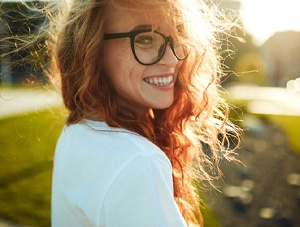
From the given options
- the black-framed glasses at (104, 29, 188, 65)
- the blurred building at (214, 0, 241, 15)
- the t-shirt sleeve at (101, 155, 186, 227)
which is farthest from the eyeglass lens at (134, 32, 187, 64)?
the blurred building at (214, 0, 241, 15)

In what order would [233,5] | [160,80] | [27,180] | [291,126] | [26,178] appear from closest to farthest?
[160,80] → [233,5] → [27,180] → [26,178] → [291,126]

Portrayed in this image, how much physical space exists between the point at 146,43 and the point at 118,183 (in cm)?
77

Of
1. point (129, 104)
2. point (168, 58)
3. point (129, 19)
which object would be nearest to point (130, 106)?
point (129, 104)

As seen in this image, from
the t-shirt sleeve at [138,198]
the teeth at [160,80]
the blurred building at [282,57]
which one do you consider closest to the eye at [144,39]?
the teeth at [160,80]

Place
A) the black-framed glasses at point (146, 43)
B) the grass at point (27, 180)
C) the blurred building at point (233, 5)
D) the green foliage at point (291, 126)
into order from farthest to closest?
the green foliage at point (291, 126)
the grass at point (27, 180)
the blurred building at point (233, 5)
the black-framed glasses at point (146, 43)

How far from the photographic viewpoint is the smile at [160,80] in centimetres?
192

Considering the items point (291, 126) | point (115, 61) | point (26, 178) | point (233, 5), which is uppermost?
point (233, 5)

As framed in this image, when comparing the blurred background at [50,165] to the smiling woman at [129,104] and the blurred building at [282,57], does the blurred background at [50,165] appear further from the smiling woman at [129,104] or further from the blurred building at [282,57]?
the blurred building at [282,57]

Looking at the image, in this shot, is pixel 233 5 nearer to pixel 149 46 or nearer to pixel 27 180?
pixel 149 46

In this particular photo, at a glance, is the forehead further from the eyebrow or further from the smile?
the smile

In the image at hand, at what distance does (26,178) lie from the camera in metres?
6.75

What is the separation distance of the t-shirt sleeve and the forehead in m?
0.75

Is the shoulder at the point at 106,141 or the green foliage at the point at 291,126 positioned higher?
the shoulder at the point at 106,141

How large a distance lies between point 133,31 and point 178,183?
886mm
